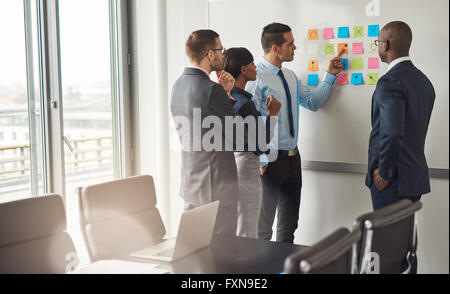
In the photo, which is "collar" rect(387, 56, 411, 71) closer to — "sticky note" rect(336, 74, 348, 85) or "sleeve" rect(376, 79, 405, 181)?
"sleeve" rect(376, 79, 405, 181)

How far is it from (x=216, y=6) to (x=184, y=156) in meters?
1.66

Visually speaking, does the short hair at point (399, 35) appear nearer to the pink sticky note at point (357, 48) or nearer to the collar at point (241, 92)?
the pink sticky note at point (357, 48)

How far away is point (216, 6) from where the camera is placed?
451 centimetres

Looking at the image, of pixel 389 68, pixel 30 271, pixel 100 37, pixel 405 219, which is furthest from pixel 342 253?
pixel 100 37

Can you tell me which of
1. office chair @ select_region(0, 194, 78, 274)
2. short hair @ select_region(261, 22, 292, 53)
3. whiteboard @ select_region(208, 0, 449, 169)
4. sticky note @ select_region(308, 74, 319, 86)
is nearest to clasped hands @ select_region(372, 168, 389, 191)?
whiteboard @ select_region(208, 0, 449, 169)

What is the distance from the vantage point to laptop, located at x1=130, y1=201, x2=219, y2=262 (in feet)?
7.05

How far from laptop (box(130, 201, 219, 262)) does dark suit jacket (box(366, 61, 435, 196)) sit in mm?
1524

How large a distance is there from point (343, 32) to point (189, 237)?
2.36 m

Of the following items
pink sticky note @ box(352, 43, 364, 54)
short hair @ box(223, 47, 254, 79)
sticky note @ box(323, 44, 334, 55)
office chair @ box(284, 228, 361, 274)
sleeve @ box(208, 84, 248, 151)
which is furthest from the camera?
sticky note @ box(323, 44, 334, 55)

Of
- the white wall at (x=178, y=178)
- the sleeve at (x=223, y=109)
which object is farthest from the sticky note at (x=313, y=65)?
the sleeve at (x=223, y=109)

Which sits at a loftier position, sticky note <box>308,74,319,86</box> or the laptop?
sticky note <box>308,74,319,86</box>

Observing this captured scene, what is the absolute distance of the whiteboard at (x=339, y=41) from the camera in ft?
11.8
